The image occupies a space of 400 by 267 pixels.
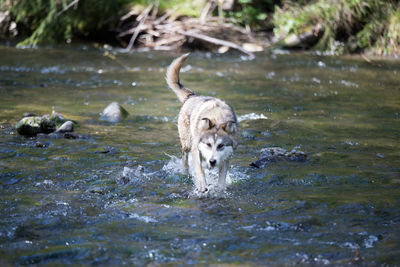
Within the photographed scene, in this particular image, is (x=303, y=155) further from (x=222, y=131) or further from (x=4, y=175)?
(x=4, y=175)

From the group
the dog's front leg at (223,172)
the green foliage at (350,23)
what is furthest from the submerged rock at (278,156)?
the green foliage at (350,23)

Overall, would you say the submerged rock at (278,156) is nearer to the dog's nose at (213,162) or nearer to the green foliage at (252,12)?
the dog's nose at (213,162)

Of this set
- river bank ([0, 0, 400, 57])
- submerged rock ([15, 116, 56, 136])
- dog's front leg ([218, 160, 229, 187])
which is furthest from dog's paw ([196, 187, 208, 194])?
river bank ([0, 0, 400, 57])

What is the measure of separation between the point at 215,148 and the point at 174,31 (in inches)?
534

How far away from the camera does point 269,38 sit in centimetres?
1980

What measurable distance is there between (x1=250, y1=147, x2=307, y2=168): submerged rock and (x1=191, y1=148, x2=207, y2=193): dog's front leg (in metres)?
1.04

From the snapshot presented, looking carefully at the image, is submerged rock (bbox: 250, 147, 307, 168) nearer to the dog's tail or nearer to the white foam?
the dog's tail

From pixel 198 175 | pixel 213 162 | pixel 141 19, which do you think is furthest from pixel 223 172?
pixel 141 19

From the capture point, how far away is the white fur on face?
5586mm

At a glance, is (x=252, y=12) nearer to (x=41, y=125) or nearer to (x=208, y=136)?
(x=41, y=125)

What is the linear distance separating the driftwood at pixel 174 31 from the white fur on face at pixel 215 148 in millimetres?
12984

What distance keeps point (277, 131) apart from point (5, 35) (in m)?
14.6

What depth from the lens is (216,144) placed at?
5.64m

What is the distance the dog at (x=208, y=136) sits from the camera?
5.68 meters
